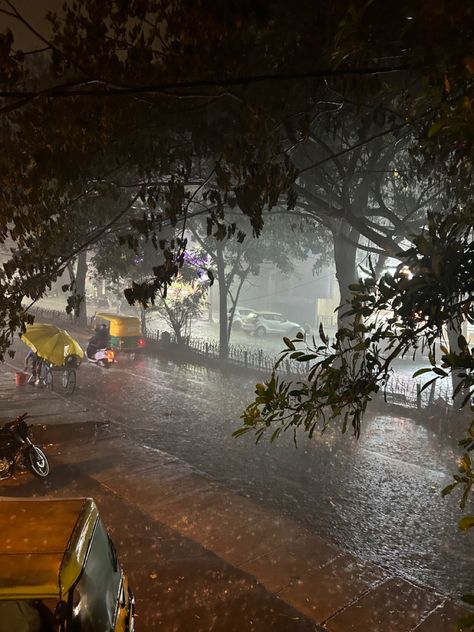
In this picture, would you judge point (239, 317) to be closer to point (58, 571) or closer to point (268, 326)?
point (268, 326)

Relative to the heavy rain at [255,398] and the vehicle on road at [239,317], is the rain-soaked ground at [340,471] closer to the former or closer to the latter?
the heavy rain at [255,398]

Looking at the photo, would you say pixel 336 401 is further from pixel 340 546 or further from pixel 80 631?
pixel 340 546

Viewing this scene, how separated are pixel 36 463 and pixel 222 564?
380cm

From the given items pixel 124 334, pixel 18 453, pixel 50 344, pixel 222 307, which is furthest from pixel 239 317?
pixel 18 453

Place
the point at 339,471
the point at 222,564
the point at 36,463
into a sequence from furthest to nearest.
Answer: the point at 339,471
the point at 36,463
the point at 222,564

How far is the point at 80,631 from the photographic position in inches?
115

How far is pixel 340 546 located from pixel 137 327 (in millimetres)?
15548

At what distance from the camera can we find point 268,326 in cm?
3112

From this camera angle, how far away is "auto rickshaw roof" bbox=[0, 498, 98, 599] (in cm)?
288

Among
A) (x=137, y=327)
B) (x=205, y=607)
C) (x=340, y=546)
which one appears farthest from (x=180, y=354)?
(x=205, y=607)

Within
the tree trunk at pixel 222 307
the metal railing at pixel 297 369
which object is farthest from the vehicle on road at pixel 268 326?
the tree trunk at pixel 222 307

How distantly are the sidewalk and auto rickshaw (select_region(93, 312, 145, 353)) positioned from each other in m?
11.6

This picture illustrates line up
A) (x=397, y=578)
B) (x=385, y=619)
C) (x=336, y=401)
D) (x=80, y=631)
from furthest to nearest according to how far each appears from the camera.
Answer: (x=397, y=578) → (x=385, y=619) → (x=336, y=401) → (x=80, y=631)

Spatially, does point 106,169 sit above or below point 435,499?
above
